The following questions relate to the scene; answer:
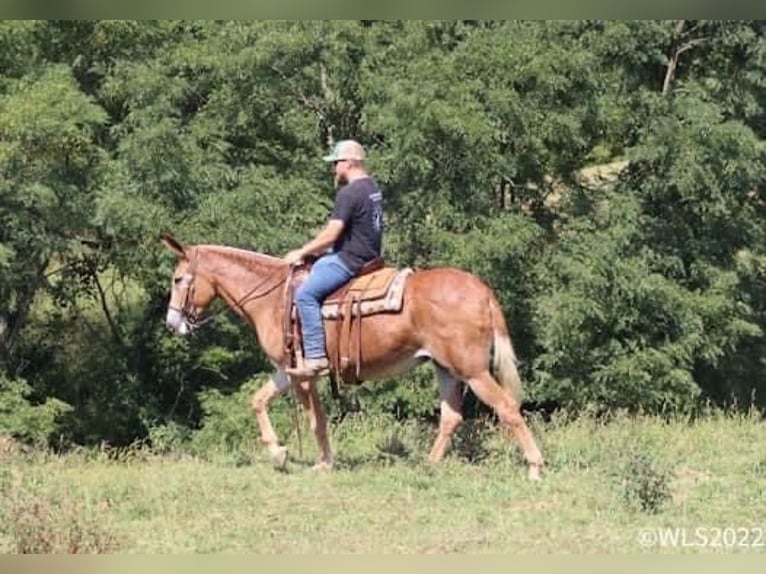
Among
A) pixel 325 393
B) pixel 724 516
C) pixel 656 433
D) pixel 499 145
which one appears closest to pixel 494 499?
pixel 724 516

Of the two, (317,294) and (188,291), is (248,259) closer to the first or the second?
(188,291)

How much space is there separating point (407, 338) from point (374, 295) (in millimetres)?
470

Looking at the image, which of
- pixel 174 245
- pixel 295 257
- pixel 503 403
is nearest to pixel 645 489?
pixel 503 403

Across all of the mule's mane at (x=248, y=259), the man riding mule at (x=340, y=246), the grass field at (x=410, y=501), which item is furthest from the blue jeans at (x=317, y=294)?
the grass field at (x=410, y=501)

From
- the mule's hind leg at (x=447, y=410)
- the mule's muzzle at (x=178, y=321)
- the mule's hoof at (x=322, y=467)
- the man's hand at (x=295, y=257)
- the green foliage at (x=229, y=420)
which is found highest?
the man's hand at (x=295, y=257)

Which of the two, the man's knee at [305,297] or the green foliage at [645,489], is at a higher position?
the man's knee at [305,297]

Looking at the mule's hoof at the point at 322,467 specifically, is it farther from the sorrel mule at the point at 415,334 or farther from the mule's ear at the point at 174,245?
the mule's ear at the point at 174,245

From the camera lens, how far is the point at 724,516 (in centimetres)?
739

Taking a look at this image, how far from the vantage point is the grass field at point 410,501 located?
22.0 feet

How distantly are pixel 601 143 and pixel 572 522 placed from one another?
10.2m

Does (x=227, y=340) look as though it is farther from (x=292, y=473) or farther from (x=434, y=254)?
(x=292, y=473)

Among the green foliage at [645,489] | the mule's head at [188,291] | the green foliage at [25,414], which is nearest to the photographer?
the green foliage at [645,489]

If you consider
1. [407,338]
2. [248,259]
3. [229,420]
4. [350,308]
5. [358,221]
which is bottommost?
[229,420]

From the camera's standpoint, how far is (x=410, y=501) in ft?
25.8
